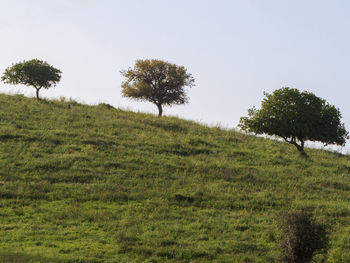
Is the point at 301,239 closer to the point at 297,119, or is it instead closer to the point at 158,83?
the point at 297,119

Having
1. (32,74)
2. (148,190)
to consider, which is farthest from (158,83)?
(148,190)

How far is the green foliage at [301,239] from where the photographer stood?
14.9 metres

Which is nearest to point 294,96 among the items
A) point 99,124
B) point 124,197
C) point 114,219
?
point 99,124

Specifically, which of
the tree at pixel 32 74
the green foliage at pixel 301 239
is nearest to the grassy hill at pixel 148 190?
the green foliage at pixel 301 239

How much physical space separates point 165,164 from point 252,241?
13481 millimetres

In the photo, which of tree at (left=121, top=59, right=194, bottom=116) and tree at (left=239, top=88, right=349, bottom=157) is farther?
tree at (left=121, top=59, right=194, bottom=116)

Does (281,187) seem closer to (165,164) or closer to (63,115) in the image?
(165,164)

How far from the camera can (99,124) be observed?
4288 cm

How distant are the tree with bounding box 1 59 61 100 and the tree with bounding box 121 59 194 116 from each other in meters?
12.0

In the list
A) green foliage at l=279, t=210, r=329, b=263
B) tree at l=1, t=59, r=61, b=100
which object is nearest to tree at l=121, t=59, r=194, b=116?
tree at l=1, t=59, r=61, b=100

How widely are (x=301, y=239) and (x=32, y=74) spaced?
45.8 metres

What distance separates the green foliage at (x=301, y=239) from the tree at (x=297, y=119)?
24.9 m

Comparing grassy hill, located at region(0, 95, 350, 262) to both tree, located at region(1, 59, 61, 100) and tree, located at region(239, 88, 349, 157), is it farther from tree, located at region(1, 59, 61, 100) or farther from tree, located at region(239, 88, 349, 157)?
tree, located at region(1, 59, 61, 100)

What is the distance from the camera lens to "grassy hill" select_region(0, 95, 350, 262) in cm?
1792
